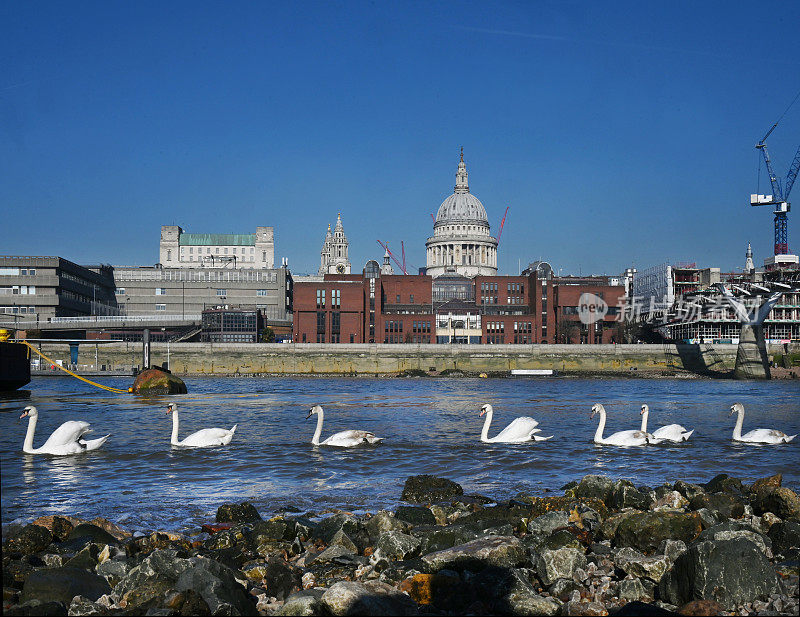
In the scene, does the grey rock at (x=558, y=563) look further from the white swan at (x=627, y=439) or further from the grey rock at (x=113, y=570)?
the white swan at (x=627, y=439)

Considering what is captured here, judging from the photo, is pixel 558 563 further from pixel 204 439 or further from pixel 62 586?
pixel 204 439

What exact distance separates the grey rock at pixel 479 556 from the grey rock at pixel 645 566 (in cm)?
109

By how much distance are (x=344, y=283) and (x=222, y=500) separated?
11526 cm

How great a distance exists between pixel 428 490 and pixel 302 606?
21.5 feet

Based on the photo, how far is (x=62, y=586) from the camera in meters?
7.70

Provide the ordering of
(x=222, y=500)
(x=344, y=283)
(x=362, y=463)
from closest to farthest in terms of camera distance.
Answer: (x=222, y=500) → (x=362, y=463) → (x=344, y=283)

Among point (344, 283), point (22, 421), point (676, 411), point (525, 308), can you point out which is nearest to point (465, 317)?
point (525, 308)

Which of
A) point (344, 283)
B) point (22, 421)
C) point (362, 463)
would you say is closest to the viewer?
point (362, 463)

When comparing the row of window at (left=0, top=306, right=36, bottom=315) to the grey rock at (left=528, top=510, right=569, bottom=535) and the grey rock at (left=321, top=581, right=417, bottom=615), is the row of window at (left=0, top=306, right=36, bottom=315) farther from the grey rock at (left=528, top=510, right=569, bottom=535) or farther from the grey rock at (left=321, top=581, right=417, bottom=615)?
the grey rock at (left=321, top=581, right=417, bottom=615)

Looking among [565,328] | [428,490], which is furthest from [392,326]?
[428,490]

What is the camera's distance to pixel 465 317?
134m

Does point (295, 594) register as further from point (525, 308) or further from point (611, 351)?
point (525, 308)

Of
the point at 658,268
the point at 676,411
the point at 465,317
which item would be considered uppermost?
the point at 658,268

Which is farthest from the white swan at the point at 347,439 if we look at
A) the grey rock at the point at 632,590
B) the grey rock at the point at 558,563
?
the grey rock at the point at 632,590
